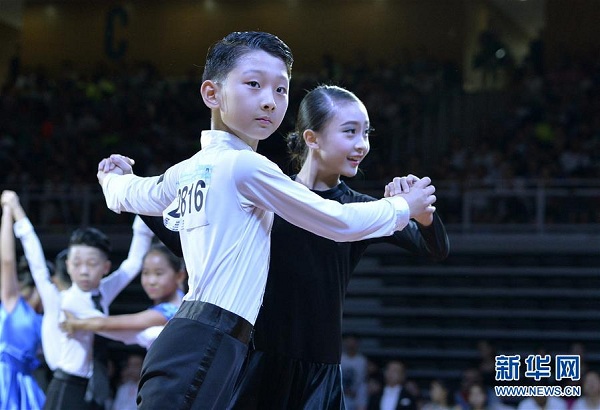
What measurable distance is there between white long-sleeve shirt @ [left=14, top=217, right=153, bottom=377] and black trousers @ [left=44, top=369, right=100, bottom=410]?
0.03 metres

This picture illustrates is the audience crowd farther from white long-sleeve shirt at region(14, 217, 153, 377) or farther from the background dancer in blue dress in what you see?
white long-sleeve shirt at region(14, 217, 153, 377)

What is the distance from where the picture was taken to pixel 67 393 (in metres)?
4.48

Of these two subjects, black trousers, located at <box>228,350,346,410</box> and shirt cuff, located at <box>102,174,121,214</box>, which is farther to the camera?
black trousers, located at <box>228,350,346,410</box>

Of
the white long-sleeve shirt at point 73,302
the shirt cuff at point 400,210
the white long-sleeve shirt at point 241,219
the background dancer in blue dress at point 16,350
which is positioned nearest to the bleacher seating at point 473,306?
the background dancer in blue dress at point 16,350

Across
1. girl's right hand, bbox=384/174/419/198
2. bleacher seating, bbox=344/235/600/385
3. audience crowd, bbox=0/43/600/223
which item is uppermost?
audience crowd, bbox=0/43/600/223

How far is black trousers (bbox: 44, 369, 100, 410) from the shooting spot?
14.6 ft

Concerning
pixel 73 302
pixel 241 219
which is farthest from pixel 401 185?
pixel 73 302

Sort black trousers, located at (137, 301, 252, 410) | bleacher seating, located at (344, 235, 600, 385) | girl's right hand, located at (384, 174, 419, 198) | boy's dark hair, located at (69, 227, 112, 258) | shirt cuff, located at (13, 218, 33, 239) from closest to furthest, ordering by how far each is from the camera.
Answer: black trousers, located at (137, 301, 252, 410) → girl's right hand, located at (384, 174, 419, 198) → boy's dark hair, located at (69, 227, 112, 258) → shirt cuff, located at (13, 218, 33, 239) → bleacher seating, located at (344, 235, 600, 385)

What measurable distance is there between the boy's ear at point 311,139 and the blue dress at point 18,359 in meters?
2.76

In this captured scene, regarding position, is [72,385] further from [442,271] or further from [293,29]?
[293,29]

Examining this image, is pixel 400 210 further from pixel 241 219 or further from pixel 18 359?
pixel 18 359

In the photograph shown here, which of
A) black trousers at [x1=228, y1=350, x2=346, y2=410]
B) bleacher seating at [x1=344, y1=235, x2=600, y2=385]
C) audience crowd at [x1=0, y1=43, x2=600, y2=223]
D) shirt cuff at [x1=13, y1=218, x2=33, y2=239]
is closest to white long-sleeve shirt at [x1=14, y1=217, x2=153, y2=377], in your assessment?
shirt cuff at [x1=13, y1=218, x2=33, y2=239]

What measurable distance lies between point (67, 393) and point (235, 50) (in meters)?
2.54

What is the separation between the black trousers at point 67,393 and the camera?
4461 millimetres
